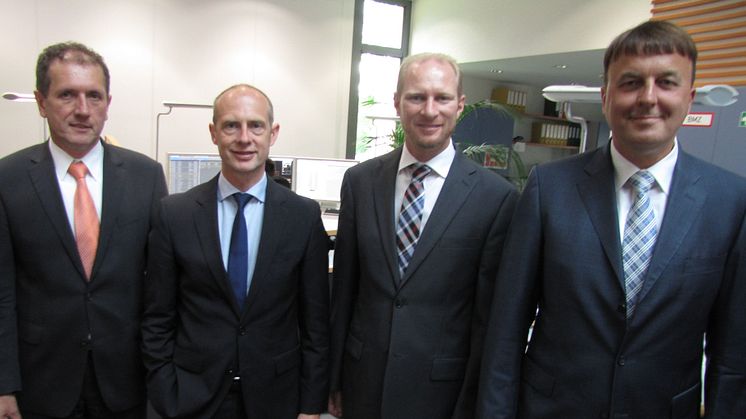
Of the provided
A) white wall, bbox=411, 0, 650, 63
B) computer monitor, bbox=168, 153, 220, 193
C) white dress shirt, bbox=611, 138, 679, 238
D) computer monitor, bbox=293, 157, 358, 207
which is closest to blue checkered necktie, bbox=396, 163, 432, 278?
white dress shirt, bbox=611, 138, 679, 238

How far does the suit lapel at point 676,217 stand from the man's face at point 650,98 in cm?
10

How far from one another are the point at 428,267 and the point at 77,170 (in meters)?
1.17

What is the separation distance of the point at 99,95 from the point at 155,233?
19.3 inches

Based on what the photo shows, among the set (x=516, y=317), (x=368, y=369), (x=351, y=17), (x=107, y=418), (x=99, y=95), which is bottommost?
(x=107, y=418)

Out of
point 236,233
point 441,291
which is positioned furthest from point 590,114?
point 236,233

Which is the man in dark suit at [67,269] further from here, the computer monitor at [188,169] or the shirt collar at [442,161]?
the computer monitor at [188,169]

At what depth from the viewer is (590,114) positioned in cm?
205

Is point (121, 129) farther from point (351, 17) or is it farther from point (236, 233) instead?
point (236, 233)

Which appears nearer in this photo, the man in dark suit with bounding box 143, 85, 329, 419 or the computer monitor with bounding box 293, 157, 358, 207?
the man in dark suit with bounding box 143, 85, 329, 419

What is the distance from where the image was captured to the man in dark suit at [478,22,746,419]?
117 cm

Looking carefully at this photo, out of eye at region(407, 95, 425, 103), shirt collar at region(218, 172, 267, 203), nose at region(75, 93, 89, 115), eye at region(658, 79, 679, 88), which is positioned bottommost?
shirt collar at region(218, 172, 267, 203)

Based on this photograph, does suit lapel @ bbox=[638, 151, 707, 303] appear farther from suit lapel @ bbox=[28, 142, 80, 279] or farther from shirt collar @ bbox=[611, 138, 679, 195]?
suit lapel @ bbox=[28, 142, 80, 279]

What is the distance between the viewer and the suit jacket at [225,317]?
1.50 metres

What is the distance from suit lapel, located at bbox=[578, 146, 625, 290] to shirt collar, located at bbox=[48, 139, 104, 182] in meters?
1.50
